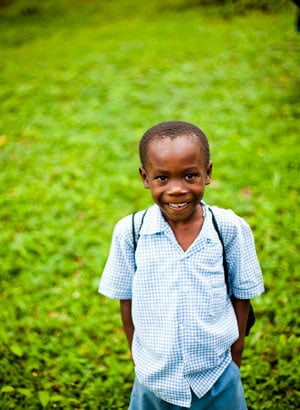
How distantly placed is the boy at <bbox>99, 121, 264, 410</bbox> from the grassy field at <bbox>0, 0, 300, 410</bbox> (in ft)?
3.71

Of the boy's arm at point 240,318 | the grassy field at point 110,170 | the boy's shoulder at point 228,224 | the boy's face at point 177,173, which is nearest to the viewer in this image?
the boy's face at point 177,173

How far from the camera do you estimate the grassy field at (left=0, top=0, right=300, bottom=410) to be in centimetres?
282

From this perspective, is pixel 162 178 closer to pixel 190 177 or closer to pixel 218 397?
pixel 190 177

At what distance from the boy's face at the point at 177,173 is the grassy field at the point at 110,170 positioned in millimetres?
1626

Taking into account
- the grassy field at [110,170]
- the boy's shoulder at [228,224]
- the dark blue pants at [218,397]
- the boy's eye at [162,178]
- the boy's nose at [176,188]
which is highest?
the boy's eye at [162,178]

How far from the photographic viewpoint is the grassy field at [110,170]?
2816 mm

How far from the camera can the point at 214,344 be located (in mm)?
1600

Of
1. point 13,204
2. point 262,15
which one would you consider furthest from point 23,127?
point 262,15

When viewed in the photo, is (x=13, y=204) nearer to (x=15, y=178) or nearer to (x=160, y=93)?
(x=15, y=178)

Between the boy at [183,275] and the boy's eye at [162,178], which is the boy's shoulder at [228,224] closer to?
the boy at [183,275]

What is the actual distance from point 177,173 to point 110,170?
3107 mm

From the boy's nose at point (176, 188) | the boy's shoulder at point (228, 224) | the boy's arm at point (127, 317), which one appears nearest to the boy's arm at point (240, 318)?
the boy's shoulder at point (228, 224)

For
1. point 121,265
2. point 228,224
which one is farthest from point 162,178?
point 121,265

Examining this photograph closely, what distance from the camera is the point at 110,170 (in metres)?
4.53
